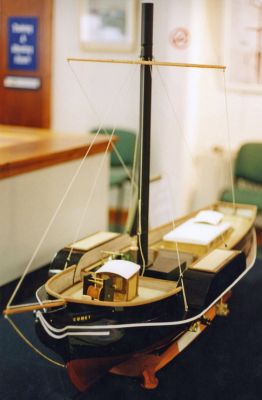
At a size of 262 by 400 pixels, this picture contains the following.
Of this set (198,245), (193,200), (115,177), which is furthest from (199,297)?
(193,200)

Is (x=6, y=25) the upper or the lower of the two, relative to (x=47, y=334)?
upper

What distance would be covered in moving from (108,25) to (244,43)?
3.84 ft

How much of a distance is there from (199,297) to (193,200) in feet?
9.31

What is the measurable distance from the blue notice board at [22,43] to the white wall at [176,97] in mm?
208

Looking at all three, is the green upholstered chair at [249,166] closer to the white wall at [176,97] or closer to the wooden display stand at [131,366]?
the white wall at [176,97]

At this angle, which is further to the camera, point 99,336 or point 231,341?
point 231,341

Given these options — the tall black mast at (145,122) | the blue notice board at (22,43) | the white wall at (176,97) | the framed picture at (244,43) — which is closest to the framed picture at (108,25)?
the white wall at (176,97)

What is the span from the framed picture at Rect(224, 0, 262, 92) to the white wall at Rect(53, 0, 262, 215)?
8 centimetres

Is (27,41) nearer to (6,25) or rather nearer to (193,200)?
(6,25)

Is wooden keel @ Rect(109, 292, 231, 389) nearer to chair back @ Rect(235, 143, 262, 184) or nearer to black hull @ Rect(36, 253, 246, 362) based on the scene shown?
black hull @ Rect(36, 253, 246, 362)

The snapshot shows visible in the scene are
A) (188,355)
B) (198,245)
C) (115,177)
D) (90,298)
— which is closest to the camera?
(90,298)

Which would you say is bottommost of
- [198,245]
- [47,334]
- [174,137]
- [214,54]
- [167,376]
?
[167,376]

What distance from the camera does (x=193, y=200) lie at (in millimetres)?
5641

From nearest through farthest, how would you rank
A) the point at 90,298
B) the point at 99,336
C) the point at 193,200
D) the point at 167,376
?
the point at 99,336 → the point at 90,298 → the point at 167,376 → the point at 193,200
